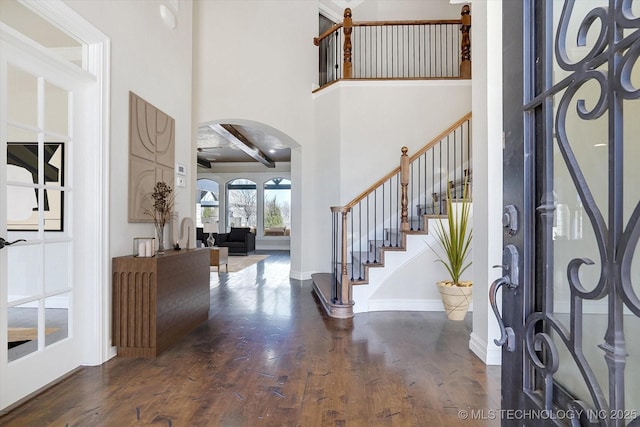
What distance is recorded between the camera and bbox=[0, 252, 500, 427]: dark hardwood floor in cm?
211

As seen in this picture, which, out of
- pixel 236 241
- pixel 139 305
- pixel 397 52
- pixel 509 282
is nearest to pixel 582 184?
pixel 509 282

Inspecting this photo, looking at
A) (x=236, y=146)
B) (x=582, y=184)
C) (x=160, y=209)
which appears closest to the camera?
(x=582, y=184)

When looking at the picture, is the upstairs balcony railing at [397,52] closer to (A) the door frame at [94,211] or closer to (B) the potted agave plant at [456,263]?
(B) the potted agave plant at [456,263]

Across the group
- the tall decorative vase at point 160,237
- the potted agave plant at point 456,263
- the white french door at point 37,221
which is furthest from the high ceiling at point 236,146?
the potted agave plant at point 456,263

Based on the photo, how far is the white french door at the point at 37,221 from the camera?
2.21 m

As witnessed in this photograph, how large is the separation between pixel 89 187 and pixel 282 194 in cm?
1071

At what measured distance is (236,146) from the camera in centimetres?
1006

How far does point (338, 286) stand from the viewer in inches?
185

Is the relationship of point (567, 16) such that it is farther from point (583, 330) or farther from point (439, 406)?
point (439, 406)

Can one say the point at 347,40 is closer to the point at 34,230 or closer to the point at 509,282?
the point at 34,230

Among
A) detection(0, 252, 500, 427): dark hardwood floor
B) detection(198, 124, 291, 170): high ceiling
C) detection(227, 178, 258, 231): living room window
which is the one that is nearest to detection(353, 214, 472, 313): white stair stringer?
detection(0, 252, 500, 427): dark hardwood floor

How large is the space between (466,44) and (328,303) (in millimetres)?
4694

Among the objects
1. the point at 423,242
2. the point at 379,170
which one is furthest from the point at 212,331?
the point at 379,170

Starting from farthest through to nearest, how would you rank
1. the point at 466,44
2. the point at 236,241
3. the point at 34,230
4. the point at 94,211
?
the point at 236,241
the point at 466,44
the point at 94,211
the point at 34,230
